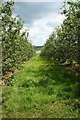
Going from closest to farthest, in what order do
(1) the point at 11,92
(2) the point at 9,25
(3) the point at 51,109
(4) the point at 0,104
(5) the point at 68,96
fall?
(3) the point at 51,109 < (4) the point at 0,104 < (5) the point at 68,96 < (1) the point at 11,92 < (2) the point at 9,25

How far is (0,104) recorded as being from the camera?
2362cm

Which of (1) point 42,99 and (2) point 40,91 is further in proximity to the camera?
(2) point 40,91

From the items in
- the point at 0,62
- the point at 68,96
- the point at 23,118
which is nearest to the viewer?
the point at 23,118

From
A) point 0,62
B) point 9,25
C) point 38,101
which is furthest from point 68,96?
point 9,25

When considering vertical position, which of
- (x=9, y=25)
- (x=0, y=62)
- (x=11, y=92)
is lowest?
(x=11, y=92)

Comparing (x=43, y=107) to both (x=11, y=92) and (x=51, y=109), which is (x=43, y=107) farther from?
(x=11, y=92)

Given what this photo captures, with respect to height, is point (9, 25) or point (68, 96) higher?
point (9, 25)

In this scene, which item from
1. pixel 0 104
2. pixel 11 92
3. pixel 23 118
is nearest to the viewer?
pixel 23 118

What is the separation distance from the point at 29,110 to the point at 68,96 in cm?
482

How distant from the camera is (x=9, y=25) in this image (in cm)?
3522

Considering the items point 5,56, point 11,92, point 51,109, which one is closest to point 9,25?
point 5,56

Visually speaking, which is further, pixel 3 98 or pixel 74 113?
pixel 3 98

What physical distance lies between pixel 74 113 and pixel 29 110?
3608mm

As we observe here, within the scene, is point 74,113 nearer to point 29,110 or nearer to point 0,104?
point 29,110
